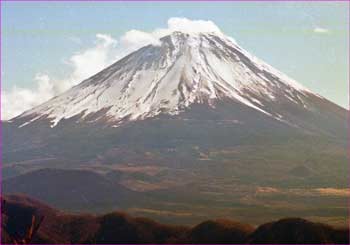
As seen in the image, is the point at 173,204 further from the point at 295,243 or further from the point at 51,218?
the point at 295,243

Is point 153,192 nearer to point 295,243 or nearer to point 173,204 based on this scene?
point 173,204

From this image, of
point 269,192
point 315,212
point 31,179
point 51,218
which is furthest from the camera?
point 31,179

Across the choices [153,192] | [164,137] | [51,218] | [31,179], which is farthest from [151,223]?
[164,137]

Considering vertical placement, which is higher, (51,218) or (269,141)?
(269,141)

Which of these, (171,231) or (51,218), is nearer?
(171,231)

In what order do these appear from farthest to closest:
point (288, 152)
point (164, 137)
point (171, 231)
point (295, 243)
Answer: point (164, 137)
point (288, 152)
point (171, 231)
point (295, 243)

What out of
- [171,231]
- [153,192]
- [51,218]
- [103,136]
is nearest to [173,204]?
[153,192]
